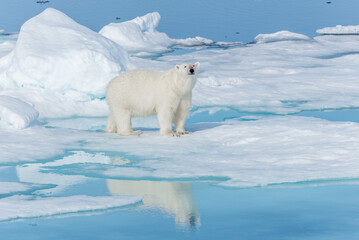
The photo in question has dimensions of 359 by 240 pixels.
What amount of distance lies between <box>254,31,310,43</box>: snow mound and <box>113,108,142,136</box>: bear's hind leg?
15018mm

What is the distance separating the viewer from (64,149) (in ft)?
23.5

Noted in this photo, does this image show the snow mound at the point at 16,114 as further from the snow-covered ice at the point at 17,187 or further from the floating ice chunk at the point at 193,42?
the floating ice chunk at the point at 193,42

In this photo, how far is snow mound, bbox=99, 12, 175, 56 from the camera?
1909cm

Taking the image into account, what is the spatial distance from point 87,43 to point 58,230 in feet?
22.8

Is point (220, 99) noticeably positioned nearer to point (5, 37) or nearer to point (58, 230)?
point (58, 230)

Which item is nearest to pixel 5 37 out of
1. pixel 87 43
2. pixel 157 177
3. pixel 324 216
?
pixel 87 43

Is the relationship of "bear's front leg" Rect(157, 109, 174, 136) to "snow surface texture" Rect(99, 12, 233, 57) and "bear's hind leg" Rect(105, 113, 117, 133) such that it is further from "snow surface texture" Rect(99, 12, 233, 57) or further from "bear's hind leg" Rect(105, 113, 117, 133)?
"snow surface texture" Rect(99, 12, 233, 57)

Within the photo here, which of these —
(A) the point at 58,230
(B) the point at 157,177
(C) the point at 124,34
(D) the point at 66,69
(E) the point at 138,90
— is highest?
(C) the point at 124,34

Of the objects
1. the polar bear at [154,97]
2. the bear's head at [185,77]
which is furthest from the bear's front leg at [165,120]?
Answer: the bear's head at [185,77]

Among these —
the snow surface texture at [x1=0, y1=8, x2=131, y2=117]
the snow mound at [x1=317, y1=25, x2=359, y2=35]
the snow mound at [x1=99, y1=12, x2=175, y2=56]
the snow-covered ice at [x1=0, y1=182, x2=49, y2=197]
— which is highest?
the snow mound at [x1=317, y1=25, x2=359, y2=35]

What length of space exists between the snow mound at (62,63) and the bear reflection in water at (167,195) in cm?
490

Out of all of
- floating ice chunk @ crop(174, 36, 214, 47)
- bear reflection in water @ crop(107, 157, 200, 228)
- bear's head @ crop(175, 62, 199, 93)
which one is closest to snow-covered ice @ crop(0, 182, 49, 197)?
bear reflection in water @ crop(107, 157, 200, 228)

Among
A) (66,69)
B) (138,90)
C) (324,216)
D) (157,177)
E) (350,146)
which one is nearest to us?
(324,216)

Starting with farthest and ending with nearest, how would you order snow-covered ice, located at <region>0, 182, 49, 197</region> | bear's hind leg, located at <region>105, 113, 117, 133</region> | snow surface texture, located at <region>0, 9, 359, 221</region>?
bear's hind leg, located at <region>105, 113, 117, 133</region> → snow surface texture, located at <region>0, 9, 359, 221</region> → snow-covered ice, located at <region>0, 182, 49, 197</region>
